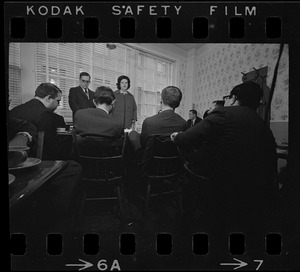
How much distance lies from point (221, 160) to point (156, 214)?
Result: 0.37 metres

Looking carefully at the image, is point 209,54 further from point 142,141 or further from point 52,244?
point 52,244

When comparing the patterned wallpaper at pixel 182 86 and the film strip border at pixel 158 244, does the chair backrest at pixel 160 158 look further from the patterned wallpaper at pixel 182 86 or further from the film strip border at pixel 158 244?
the film strip border at pixel 158 244

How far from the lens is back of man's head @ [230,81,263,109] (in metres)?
0.84

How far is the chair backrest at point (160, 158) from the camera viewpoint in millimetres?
877

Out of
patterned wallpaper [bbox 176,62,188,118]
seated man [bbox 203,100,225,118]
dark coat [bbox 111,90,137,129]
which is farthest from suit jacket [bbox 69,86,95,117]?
seated man [bbox 203,100,225,118]

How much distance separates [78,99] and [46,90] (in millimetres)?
138

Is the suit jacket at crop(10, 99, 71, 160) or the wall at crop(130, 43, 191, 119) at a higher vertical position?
the wall at crop(130, 43, 191, 119)

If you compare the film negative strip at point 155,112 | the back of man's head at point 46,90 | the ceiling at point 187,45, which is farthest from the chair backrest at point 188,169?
the back of man's head at point 46,90

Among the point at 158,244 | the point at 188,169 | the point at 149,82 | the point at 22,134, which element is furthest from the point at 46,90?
the point at 158,244

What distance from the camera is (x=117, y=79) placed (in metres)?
0.84

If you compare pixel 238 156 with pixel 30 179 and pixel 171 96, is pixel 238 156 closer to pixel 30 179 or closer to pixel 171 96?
pixel 171 96

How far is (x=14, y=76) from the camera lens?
81 centimetres

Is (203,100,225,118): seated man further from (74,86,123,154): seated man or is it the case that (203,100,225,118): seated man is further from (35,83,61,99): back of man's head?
(35,83,61,99): back of man's head

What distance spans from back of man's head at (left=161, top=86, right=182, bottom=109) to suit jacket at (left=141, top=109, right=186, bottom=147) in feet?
0.12
